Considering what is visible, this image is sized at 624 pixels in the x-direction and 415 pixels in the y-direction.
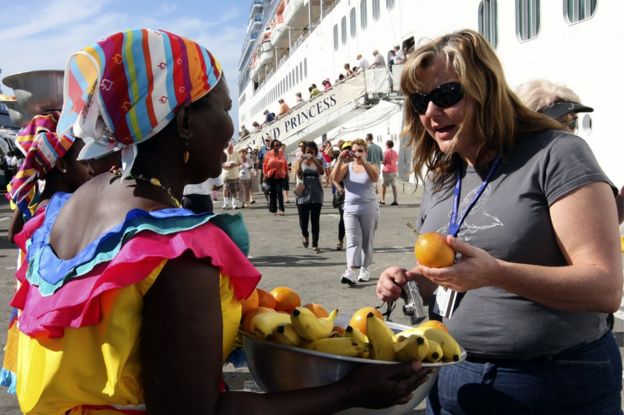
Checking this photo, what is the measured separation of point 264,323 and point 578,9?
567 inches

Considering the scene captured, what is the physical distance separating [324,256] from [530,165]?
8376mm

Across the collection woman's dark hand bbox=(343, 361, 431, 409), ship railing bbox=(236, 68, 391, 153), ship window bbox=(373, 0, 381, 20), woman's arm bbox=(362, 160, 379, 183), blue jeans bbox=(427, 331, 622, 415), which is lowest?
blue jeans bbox=(427, 331, 622, 415)

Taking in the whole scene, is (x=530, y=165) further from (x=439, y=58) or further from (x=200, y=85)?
(x=200, y=85)

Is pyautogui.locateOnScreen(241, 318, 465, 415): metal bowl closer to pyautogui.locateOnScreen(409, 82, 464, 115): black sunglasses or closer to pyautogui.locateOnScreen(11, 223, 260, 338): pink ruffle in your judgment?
pyautogui.locateOnScreen(11, 223, 260, 338): pink ruffle

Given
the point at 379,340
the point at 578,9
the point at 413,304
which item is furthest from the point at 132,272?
the point at 578,9

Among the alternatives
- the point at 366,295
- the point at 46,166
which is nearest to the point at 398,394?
the point at 46,166

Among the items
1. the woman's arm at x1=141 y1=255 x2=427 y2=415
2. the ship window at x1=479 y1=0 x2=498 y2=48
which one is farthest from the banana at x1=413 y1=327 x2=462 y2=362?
the ship window at x1=479 y1=0 x2=498 y2=48

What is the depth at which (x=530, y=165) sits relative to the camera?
2066 millimetres

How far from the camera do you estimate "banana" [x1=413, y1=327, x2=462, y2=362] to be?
1791 mm

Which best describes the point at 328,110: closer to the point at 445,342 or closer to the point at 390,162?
the point at 390,162

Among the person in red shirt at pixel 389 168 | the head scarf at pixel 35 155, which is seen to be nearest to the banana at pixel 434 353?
the head scarf at pixel 35 155

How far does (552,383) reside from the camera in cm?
205

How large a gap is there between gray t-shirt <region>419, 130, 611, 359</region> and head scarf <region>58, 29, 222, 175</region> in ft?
3.45

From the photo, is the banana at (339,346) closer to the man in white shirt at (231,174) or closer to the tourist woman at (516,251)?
the tourist woman at (516,251)
